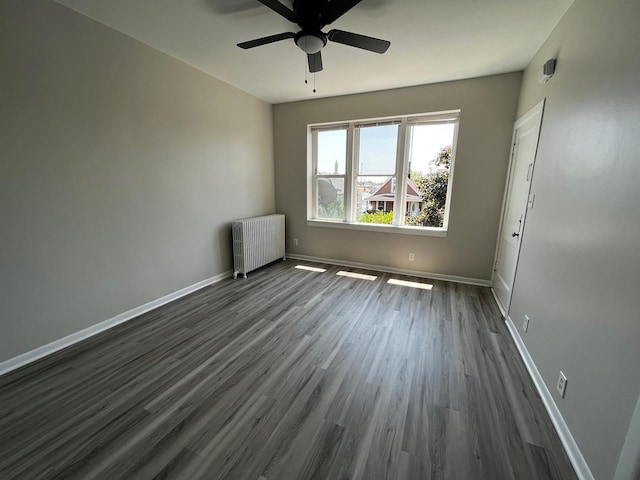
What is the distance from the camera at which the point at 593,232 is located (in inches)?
55.6

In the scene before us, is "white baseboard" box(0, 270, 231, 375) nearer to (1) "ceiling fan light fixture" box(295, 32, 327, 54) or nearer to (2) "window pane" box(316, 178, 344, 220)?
(2) "window pane" box(316, 178, 344, 220)

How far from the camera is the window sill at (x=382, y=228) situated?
12.8 feet

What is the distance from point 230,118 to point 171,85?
0.91m

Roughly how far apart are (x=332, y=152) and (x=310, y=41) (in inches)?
101

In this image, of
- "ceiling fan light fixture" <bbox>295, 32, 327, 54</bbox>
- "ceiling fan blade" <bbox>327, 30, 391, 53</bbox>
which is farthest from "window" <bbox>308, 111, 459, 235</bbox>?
"ceiling fan light fixture" <bbox>295, 32, 327, 54</bbox>

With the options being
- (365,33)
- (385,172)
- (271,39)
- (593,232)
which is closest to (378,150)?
(385,172)

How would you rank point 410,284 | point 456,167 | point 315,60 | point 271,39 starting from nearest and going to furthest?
point 271,39 → point 315,60 → point 456,167 → point 410,284

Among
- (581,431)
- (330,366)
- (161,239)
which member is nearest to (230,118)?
(161,239)

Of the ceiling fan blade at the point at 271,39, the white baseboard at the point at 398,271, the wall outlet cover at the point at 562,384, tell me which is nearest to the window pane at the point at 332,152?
the white baseboard at the point at 398,271

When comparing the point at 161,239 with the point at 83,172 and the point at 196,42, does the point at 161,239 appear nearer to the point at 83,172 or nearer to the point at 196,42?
the point at 83,172

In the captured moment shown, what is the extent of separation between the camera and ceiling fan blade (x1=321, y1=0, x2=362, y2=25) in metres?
1.68

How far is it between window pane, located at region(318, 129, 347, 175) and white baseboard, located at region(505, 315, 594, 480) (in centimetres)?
339

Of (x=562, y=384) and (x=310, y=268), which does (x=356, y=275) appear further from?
(x=562, y=384)

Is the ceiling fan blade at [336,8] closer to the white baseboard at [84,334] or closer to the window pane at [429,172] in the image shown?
the window pane at [429,172]
